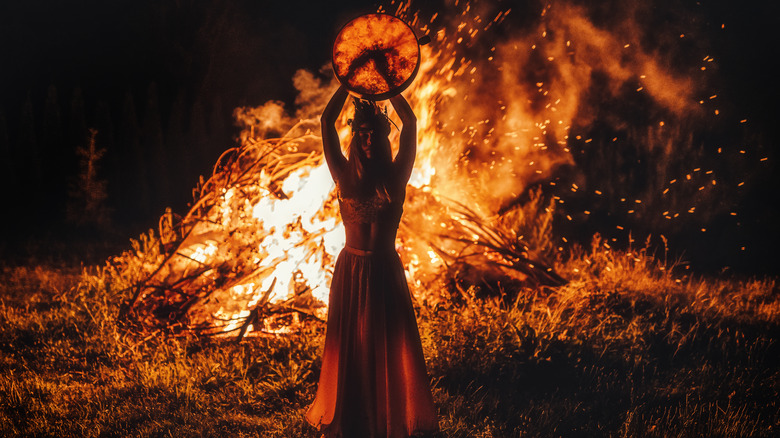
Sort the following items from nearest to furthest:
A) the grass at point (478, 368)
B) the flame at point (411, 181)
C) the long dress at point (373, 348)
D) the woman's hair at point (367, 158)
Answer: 1. the woman's hair at point (367, 158)
2. the long dress at point (373, 348)
3. the grass at point (478, 368)
4. the flame at point (411, 181)

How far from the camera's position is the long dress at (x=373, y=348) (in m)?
3.71

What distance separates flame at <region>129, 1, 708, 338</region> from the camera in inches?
236

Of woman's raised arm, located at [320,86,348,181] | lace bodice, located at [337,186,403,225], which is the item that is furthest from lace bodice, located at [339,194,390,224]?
woman's raised arm, located at [320,86,348,181]

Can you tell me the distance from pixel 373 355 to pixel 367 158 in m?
1.15

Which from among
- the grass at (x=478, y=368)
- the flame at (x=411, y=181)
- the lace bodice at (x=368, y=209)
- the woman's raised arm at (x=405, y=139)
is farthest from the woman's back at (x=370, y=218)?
the flame at (x=411, y=181)

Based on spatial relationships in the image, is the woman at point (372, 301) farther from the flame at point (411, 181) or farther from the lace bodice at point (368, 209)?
the flame at point (411, 181)

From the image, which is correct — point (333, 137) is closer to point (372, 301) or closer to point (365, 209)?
point (365, 209)

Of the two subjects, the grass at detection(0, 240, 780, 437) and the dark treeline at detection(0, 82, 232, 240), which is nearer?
the grass at detection(0, 240, 780, 437)

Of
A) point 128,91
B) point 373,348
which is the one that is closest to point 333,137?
point 373,348

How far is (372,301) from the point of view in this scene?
12.1 feet

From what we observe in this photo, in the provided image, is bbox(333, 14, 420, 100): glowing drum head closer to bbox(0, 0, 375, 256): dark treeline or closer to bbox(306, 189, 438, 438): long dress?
bbox(306, 189, 438, 438): long dress

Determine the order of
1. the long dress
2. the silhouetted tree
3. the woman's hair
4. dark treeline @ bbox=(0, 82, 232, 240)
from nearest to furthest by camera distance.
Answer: the woman's hair < the long dress < the silhouetted tree < dark treeline @ bbox=(0, 82, 232, 240)

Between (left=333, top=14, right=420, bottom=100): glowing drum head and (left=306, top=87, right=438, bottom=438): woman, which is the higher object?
(left=333, top=14, right=420, bottom=100): glowing drum head

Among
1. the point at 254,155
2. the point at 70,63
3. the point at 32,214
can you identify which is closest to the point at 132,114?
the point at 70,63
